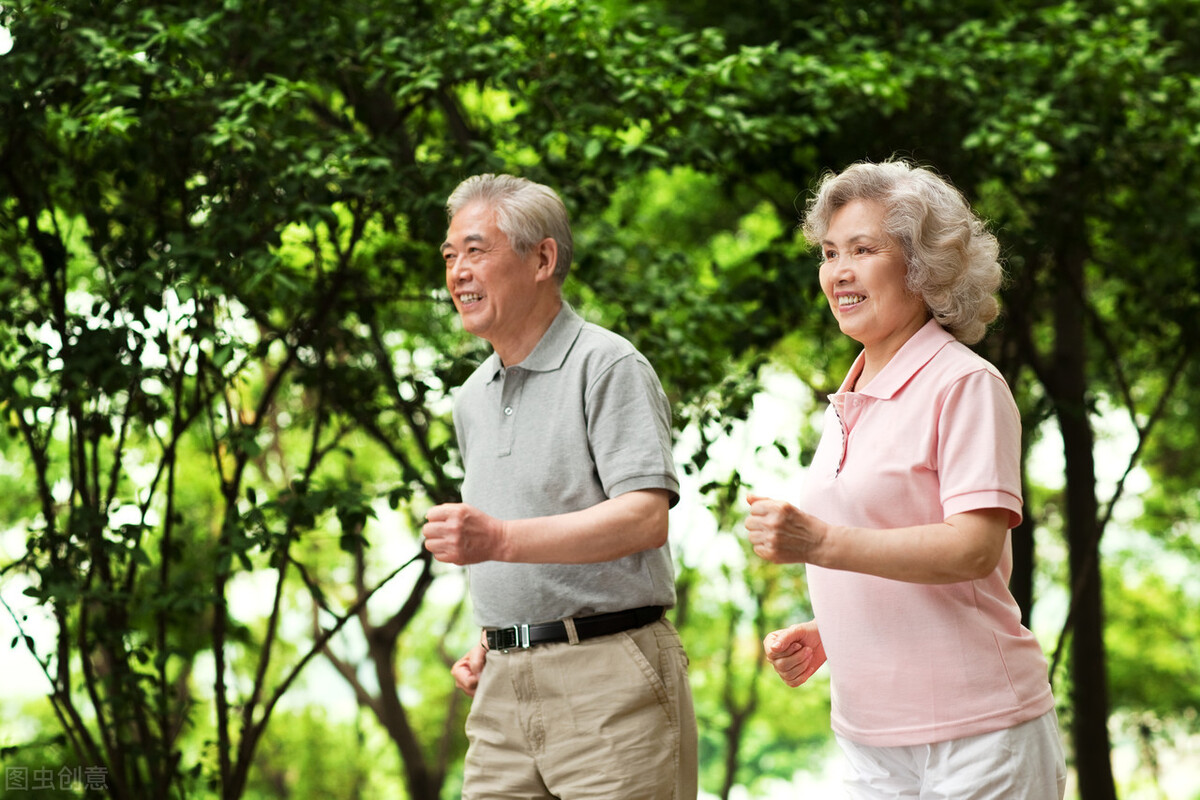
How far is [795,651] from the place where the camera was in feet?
6.84

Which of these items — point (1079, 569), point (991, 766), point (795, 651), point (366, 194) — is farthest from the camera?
point (1079, 569)

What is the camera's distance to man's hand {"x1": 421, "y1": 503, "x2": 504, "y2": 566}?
1.85 meters

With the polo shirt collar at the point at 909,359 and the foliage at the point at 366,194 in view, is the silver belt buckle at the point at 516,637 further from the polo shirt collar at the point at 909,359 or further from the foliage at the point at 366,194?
the foliage at the point at 366,194

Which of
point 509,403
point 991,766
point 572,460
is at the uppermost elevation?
point 509,403

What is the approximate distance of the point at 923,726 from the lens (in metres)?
1.77

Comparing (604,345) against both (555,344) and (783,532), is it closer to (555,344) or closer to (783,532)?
(555,344)

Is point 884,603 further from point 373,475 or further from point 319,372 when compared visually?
point 373,475

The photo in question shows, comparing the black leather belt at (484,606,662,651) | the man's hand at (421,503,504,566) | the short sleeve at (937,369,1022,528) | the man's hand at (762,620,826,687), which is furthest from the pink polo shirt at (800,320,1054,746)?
the man's hand at (421,503,504,566)

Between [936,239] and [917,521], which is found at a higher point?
→ [936,239]

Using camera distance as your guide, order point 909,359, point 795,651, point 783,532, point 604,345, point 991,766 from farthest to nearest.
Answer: point 604,345, point 795,651, point 909,359, point 991,766, point 783,532

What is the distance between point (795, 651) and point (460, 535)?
68 centimetres

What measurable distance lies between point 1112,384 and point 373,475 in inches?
260

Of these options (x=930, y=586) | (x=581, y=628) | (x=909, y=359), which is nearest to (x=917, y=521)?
(x=930, y=586)

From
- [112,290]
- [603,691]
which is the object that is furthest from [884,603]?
[112,290]
